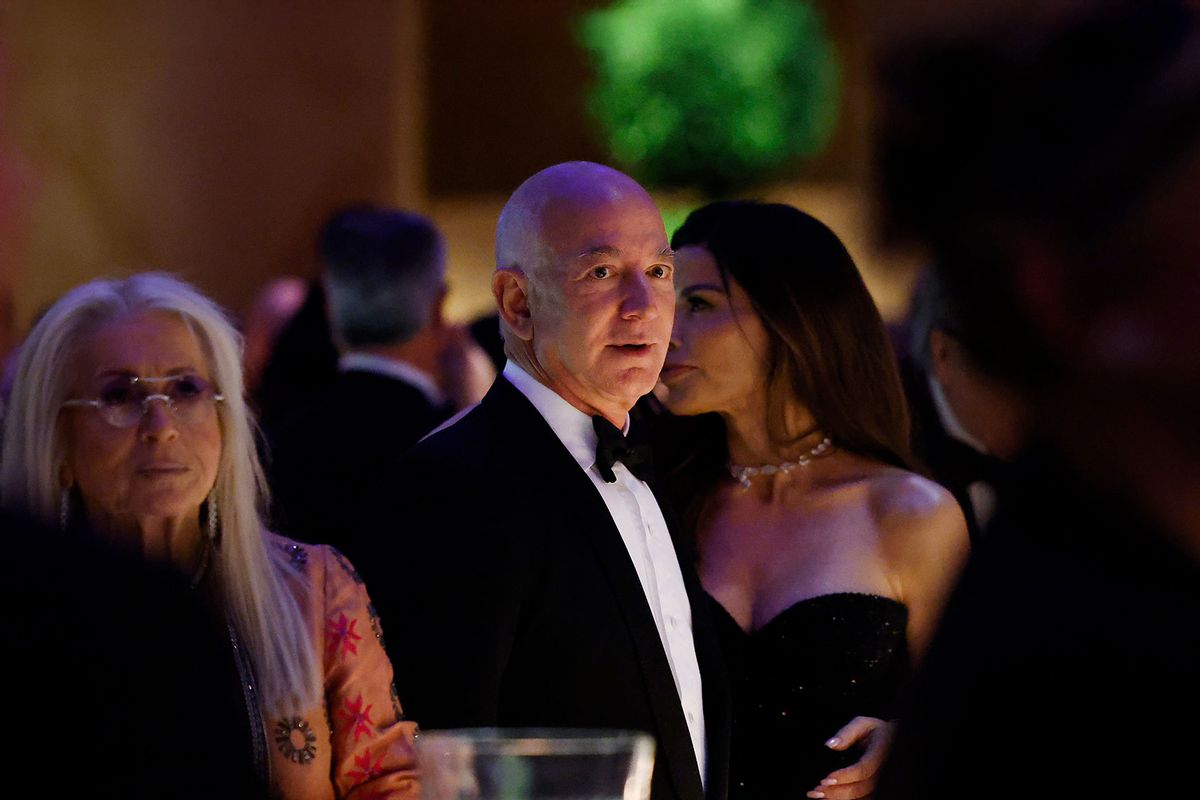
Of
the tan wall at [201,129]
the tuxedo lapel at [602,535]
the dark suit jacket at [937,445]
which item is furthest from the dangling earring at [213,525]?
the tan wall at [201,129]

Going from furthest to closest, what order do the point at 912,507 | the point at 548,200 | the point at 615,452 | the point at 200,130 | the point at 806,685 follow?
the point at 200,130 → the point at 912,507 → the point at 806,685 → the point at 548,200 → the point at 615,452

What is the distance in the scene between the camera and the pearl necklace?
10.7 ft

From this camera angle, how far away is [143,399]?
2484 millimetres

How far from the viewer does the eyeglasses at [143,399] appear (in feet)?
8.09

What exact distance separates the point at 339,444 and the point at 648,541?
1969 millimetres

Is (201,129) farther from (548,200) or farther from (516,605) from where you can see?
(516,605)

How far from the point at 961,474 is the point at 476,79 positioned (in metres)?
8.05

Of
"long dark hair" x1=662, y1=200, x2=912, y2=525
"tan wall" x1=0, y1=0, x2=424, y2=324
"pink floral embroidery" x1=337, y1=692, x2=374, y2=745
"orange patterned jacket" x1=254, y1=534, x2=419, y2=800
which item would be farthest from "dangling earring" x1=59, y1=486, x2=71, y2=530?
"tan wall" x1=0, y1=0, x2=424, y2=324

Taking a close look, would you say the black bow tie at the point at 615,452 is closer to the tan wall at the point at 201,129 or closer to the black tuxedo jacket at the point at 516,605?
the black tuxedo jacket at the point at 516,605

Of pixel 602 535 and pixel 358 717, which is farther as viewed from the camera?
pixel 602 535

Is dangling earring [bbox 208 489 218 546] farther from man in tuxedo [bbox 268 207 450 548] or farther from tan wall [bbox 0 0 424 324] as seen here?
tan wall [bbox 0 0 424 324]

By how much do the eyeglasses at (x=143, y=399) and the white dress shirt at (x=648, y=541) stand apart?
1.76 ft

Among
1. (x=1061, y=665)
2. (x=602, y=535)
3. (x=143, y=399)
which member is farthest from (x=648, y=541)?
(x=1061, y=665)

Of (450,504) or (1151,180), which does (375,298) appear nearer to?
(450,504)
